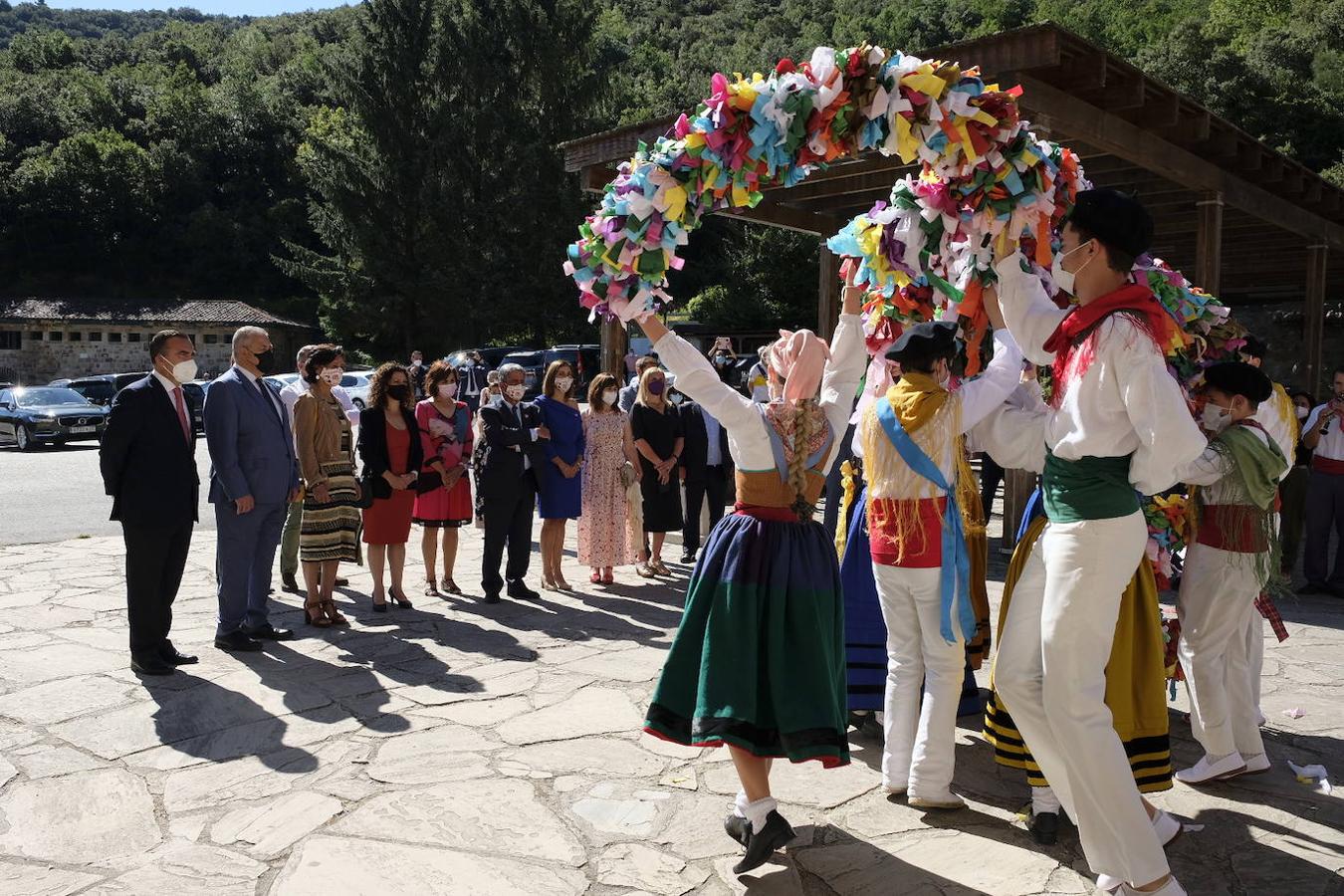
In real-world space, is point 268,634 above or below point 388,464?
below

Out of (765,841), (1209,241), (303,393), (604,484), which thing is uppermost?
A: (1209,241)

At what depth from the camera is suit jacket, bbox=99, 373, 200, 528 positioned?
19.0 ft

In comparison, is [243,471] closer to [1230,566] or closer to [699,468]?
[699,468]

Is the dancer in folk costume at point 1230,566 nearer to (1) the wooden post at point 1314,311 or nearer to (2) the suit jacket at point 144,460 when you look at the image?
(2) the suit jacket at point 144,460

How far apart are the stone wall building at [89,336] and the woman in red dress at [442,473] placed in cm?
4150

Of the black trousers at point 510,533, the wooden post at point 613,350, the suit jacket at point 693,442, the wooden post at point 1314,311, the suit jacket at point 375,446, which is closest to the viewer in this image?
the suit jacket at point 375,446

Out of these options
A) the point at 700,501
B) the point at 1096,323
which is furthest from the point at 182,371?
the point at 1096,323

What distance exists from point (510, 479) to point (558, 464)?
0.49 meters

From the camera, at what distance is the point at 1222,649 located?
444 centimetres

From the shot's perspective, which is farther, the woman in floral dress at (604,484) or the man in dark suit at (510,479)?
the woman in floral dress at (604,484)

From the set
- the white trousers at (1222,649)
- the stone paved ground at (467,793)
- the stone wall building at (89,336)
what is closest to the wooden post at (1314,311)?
the stone paved ground at (467,793)

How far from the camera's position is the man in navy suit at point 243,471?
6316mm

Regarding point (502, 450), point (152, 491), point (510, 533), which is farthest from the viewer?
point (510, 533)

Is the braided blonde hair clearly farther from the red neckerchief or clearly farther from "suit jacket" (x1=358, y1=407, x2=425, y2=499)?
"suit jacket" (x1=358, y1=407, x2=425, y2=499)
